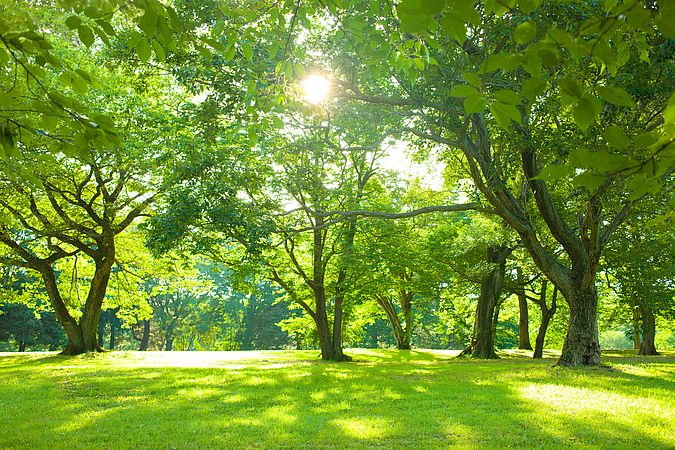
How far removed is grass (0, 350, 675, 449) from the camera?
5.97 metres

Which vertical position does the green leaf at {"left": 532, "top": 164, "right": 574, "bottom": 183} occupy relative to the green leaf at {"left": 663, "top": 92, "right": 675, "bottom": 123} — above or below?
below

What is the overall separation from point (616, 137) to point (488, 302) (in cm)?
2100

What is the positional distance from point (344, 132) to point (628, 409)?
820 centimetres

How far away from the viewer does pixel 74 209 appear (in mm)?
20812

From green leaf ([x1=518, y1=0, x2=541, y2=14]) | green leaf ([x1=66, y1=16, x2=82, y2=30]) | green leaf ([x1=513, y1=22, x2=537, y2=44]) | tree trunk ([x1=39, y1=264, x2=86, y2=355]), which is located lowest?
tree trunk ([x1=39, y1=264, x2=86, y2=355])

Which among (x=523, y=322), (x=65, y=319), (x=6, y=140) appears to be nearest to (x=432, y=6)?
(x=6, y=140)

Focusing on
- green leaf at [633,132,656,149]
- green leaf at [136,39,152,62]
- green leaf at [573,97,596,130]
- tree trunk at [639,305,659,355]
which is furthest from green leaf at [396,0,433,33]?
tree trunk at [639,305,659,355]

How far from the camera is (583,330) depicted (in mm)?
12867

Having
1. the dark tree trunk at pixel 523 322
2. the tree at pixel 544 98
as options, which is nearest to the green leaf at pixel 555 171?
the tree at pixel 544 98

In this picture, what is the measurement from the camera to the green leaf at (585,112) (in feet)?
5.01

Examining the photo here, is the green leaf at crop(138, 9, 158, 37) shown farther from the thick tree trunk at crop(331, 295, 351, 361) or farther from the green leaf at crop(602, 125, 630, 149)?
the thick tree trunk at crop(331, 295, 351, 361)

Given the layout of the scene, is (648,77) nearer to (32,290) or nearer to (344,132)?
(344,132)

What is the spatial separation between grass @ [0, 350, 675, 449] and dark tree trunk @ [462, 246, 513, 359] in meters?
8.89

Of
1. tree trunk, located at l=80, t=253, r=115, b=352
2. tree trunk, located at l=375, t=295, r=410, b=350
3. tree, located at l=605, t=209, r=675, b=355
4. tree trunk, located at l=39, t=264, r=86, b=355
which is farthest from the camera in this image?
tree trunk, located at l=375, t=295, r=410, b=350
